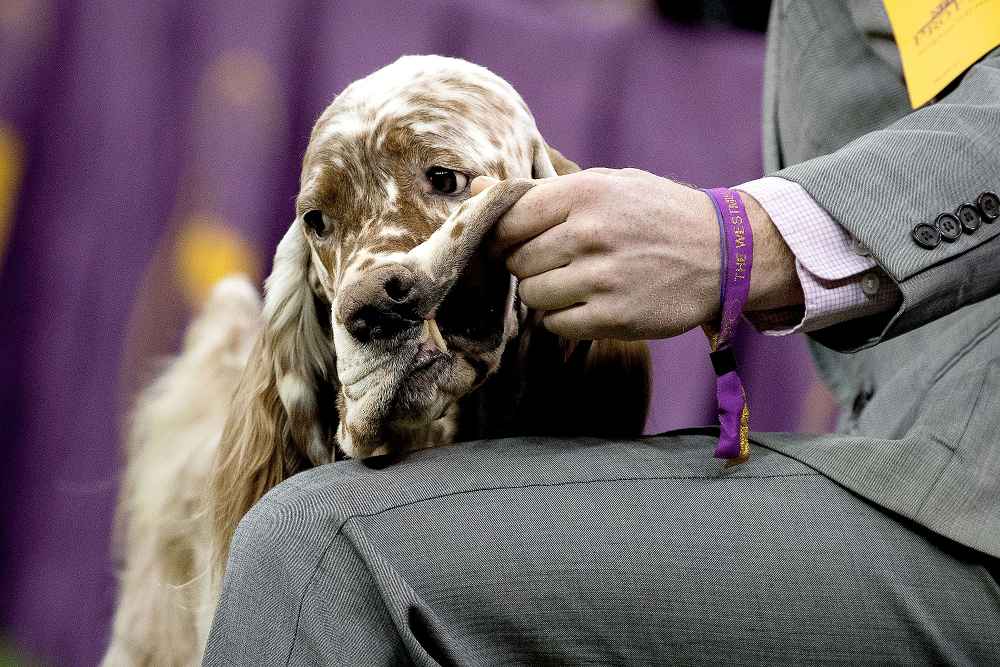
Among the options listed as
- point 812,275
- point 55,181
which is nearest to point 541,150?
point 812,275

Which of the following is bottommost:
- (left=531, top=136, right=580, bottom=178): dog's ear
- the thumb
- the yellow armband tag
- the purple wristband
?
the purple wristband

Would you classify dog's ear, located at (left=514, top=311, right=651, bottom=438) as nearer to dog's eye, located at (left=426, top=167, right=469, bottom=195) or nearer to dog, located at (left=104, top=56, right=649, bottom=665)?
dog, located at (left=104, top=56, right=649, bottom=665)

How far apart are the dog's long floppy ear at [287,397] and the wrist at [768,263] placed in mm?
433

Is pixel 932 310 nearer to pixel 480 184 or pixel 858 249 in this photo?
pixel 858 249

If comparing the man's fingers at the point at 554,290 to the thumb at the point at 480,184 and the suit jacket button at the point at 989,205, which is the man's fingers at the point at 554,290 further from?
the suit jacket button at the point at 989,205

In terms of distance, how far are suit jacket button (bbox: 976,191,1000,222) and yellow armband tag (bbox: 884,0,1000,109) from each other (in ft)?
0.79

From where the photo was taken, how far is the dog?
754mm

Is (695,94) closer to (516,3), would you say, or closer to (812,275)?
(516,3)

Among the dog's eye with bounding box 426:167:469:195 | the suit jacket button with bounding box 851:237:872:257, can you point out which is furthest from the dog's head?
the suit jacket button with bounding box 851:237:872:257

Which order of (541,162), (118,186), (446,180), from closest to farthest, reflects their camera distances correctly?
(446,180)
(541,162)
(118,186)

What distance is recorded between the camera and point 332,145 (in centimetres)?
89

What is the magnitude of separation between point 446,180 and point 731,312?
280 millimetres

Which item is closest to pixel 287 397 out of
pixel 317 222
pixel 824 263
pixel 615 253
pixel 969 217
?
pixel 317 222

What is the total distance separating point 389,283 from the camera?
28.6 inches
